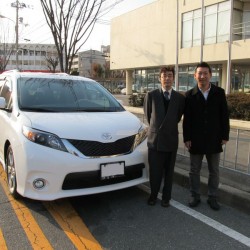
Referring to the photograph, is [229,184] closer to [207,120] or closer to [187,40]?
[207,120]

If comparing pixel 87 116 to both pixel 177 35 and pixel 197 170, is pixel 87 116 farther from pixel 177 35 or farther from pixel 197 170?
pixel 177 35

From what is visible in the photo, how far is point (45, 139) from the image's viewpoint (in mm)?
3902

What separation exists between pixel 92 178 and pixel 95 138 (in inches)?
18.2

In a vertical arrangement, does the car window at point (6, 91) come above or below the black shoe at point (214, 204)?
above

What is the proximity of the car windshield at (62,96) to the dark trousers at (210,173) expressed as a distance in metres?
1.45

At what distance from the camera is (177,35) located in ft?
88.9

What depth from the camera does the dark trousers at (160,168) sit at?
14.1 ft

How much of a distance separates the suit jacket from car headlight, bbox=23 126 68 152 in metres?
1.11

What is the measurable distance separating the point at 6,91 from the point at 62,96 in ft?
3.23

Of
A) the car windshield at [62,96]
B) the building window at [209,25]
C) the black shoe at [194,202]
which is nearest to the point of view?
the black shoe at [194,202]

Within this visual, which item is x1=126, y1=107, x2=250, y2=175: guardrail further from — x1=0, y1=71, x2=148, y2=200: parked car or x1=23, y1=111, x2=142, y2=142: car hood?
x1=23, y1=111, x2=142, y2=142: car hood

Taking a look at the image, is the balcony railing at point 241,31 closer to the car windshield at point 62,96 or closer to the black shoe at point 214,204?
the car windshield at point 62,96

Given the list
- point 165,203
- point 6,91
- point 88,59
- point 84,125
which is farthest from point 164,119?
point 88,59

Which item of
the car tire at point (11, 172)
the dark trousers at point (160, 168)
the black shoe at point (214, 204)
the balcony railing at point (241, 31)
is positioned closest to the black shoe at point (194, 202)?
A: the black shoe at point (214, 204)
